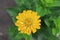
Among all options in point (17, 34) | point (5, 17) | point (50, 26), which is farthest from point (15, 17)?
point (5, 17)

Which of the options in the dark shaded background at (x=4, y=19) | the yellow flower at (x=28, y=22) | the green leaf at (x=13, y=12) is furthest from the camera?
the dark shaded background at (x=4, y=19)

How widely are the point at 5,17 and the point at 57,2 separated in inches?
18.6

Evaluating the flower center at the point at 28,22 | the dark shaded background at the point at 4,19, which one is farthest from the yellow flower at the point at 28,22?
the dark shaded background at the point at 4,19

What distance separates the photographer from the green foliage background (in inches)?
42.4

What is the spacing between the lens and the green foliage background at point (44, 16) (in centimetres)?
108

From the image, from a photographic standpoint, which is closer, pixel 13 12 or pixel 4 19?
pixel 13 12

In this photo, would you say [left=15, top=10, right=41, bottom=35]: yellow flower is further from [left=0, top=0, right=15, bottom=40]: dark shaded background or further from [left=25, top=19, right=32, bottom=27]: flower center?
[left=0, top=0, right=15, bottom=40]: dark shaded background

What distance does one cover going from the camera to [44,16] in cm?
112

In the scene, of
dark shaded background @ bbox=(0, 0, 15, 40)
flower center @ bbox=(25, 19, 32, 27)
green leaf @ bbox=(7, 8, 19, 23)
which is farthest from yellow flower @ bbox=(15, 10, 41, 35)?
dark shaded background @ bbox=(0, 0, 15, 40)

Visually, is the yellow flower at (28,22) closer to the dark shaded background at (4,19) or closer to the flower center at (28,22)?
the flower center at (28,22)

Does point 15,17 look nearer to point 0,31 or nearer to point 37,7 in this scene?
point 37,7

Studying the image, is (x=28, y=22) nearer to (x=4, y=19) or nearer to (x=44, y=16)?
(x=44, y=16)

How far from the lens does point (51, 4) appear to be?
107 cm

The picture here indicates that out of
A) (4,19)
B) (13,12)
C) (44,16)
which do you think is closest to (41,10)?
(44,16)
